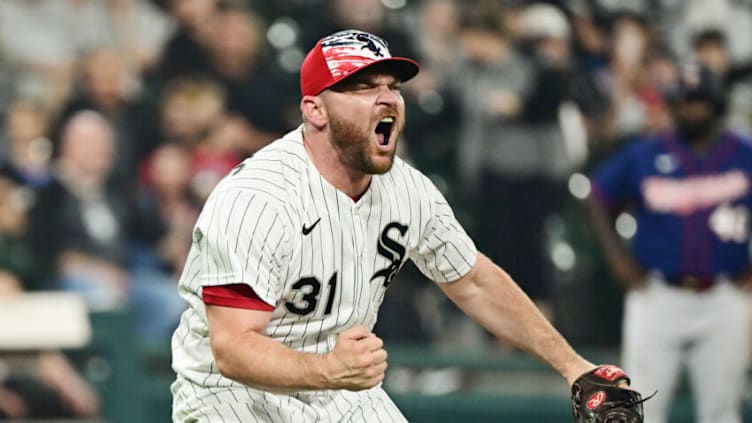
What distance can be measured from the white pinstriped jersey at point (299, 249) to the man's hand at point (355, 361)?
0.32 metres

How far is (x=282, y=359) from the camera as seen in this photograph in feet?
11.6

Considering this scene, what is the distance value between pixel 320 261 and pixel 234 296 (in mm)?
362

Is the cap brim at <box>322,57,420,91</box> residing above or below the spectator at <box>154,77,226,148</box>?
below

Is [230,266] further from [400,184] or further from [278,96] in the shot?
[278,96]

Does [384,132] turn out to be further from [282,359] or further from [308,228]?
[282,359]

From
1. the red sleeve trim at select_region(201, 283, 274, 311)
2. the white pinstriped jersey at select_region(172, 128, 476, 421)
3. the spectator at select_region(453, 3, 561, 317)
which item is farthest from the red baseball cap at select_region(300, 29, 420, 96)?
the spectator at select_region(453, 3, 561, 317)

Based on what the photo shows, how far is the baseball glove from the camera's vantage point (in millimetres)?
3871

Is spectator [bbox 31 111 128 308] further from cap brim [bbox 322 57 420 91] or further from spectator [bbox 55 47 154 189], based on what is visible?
cap brim [bbox 322 57 420 91]

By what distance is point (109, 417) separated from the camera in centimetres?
758

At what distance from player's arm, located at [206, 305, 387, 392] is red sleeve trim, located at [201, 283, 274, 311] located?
0.04 ft

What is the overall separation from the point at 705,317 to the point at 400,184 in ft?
11.7

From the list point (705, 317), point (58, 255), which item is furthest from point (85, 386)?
point (705, 317)

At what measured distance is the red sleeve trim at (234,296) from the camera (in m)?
3.66

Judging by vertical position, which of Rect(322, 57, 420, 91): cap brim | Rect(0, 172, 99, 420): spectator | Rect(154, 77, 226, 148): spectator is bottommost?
Rect(0, 172, 99, 420): spectator
